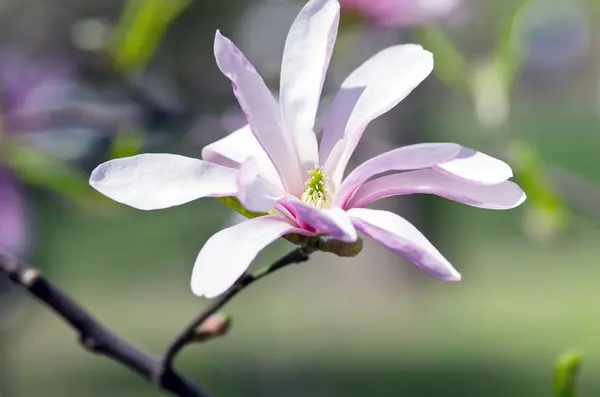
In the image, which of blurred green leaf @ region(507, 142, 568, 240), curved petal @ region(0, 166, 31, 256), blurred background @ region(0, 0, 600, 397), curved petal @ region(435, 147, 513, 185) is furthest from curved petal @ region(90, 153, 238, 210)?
curved petal @ region(0, 166, 31, 256)

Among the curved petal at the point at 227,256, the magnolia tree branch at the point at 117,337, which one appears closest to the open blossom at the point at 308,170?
the curved petal at the point at 227,256

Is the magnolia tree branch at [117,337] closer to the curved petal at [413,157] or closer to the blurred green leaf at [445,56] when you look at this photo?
the curved petal at [413,157]

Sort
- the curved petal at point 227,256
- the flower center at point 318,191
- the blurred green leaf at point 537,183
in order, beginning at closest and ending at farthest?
the curved petal at point 227,256, the flower center at point 318,191, the blurred green leaf at point 537,183

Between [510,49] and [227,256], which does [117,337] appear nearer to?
[227,256]

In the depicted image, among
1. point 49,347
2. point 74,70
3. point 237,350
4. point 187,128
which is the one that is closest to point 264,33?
point 237,350

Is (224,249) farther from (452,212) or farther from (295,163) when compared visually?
(452,212)

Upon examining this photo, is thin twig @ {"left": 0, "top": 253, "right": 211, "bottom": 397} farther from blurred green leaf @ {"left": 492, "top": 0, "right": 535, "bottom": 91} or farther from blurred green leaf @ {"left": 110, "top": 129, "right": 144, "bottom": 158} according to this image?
blurred green leaf @ {"left": 492, "top": 0, "right": 535, "bottom": 91}

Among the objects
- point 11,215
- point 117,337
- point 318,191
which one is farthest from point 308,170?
point 11,215
